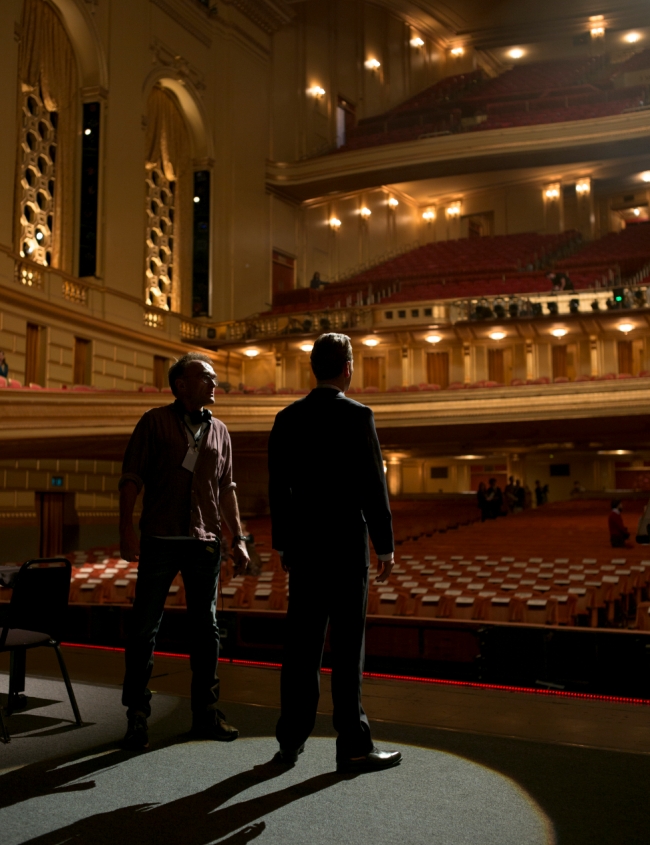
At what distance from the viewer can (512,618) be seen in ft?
20.8

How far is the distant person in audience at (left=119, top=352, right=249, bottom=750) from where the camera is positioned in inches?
110

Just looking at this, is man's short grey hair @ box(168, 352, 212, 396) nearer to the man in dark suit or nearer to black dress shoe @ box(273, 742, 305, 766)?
the man in dark suit

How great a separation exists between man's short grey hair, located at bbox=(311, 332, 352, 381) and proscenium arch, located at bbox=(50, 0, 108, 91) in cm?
1618

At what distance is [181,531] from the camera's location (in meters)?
2.87

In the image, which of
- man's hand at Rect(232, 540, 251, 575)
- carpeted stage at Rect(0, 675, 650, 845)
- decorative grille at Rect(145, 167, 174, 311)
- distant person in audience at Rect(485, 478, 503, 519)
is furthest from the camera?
decorative grille at Rect(145, 167, 174, 311)

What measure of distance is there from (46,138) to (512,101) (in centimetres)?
1558

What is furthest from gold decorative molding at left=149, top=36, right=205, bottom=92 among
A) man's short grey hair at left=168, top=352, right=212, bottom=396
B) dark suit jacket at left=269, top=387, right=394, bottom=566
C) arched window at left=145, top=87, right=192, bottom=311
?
dark suit jacket at left=269, top=387, right=394, bottom=566

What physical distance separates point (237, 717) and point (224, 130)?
65.8 ft

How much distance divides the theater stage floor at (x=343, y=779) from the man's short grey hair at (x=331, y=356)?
3.91ft

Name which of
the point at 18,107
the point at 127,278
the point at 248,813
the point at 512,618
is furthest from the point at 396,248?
the point at 248,813

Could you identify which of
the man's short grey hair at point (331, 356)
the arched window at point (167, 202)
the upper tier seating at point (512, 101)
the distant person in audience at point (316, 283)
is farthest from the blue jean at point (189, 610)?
the upper tier seating at point (512, 101)

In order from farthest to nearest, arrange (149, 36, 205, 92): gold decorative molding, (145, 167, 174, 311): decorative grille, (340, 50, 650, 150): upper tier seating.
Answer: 1. (340, 50, 650, 150): upper tier seating
2. (145, 167, 174, 311): decorative grille
3. (149, 36, 205, 92): gold decorative molding

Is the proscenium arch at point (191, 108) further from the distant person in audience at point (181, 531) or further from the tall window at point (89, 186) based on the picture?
the distant person in audience at point (181, 531)

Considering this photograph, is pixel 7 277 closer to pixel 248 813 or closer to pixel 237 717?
pixel 237 717
